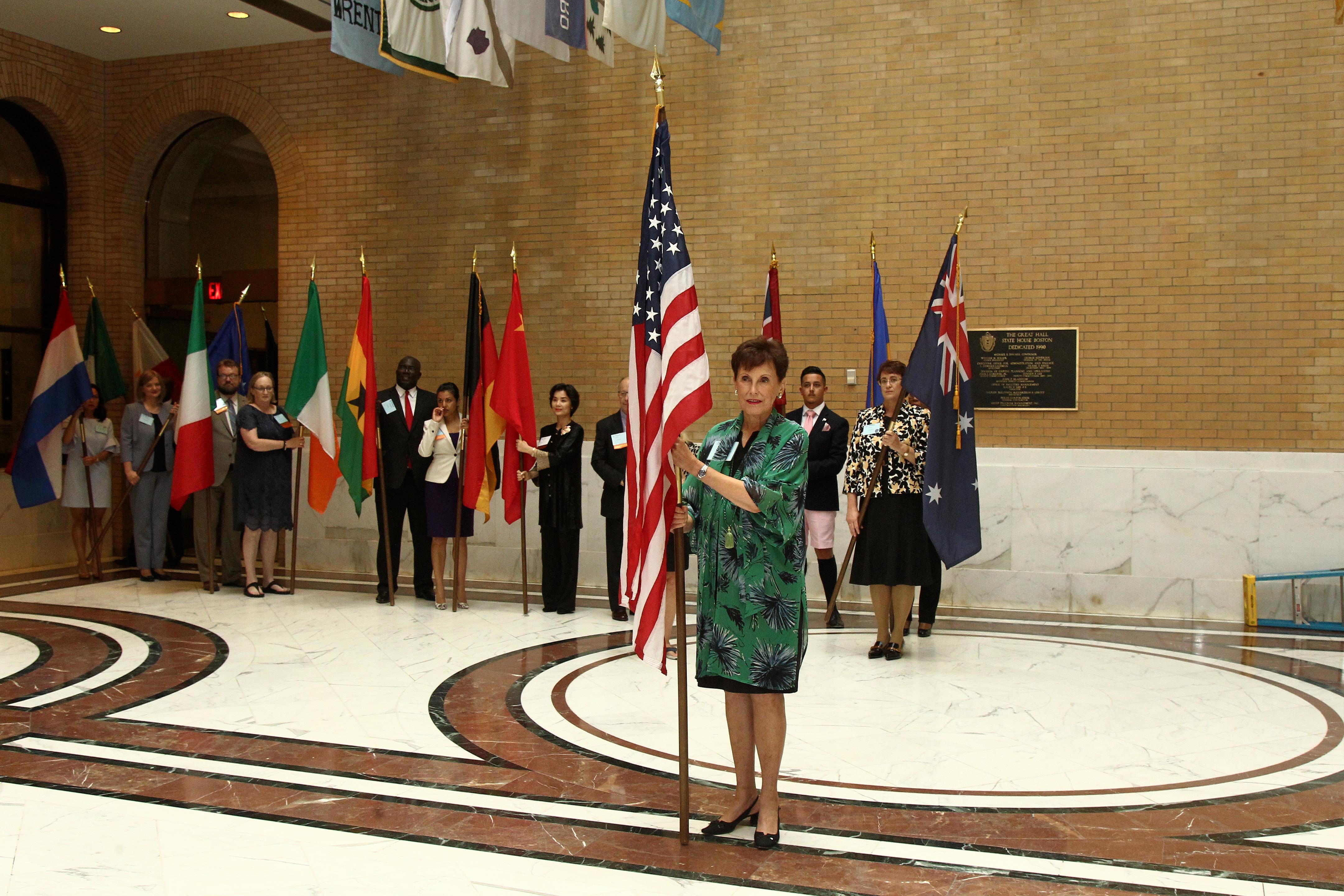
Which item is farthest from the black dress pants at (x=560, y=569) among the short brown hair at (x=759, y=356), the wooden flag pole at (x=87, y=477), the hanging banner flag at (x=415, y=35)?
the short brown hair at (x=759, y=356)

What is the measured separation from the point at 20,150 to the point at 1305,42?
37.5ft

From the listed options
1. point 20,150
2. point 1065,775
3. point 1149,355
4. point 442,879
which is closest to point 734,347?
point 1149,355

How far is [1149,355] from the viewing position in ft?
27.3

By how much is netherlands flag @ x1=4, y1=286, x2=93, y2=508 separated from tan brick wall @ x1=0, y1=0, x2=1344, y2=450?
182 cm

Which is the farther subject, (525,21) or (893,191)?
(893,191)

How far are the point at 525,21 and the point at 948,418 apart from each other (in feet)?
13.2

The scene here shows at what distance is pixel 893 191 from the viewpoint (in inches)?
346

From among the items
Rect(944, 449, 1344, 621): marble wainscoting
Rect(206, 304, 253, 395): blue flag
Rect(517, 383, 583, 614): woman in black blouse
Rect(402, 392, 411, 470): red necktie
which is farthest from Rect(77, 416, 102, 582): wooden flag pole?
Rect(944, 449, 1344, 621): marble wainscoting

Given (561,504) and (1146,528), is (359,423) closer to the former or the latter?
(561,504)

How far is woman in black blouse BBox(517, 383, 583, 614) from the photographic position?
8.17 metres

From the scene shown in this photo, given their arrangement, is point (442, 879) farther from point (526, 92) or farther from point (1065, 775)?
point (526, 92)

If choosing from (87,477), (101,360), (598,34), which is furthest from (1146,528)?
(101,360)

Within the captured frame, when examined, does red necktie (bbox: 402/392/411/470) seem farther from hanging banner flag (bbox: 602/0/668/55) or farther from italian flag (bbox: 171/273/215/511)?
hanging banner flag (bbox: 602/0/668/55)

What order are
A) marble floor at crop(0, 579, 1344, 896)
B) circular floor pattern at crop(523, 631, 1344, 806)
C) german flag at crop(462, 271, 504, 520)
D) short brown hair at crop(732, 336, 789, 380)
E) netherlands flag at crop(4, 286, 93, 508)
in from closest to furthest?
marble floor at crop(0, 579, 1344, 896)
short brown hair at crop(732, 336, 789, 380)
circular floor pattern at crop(523, 631, 1344, 806)
german flag at crop(462, 271, 504, 520)
netherlands flag at crop(4, 286, 93, 508)
